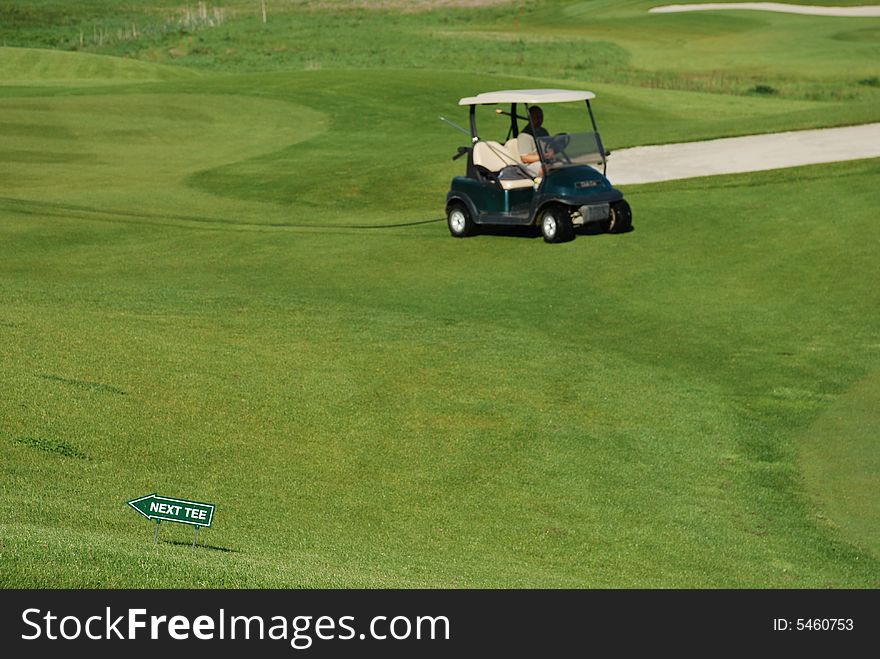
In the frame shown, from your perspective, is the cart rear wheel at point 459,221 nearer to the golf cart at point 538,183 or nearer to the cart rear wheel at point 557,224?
the golf cart at point 538,183

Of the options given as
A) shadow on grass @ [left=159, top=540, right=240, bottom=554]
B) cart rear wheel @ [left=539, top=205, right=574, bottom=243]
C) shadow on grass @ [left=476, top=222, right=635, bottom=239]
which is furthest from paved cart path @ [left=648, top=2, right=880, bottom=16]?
shadow on grass @ [left=159, top=540, right=240, bottom=554]

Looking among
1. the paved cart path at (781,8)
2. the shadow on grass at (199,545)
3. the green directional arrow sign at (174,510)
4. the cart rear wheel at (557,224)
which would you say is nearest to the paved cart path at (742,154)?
the cart rear wheel at (557,224)

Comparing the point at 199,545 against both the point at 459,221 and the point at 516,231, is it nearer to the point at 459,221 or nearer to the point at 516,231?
the point at 459,221

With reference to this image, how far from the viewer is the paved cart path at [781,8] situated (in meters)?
76.8

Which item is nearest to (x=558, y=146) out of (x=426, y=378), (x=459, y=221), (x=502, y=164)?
(x=502, y=164)

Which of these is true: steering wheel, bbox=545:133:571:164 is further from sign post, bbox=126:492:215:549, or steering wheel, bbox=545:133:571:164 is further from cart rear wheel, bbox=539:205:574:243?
sign post, bbox=126:492:215:549

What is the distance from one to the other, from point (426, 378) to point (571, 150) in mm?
8700

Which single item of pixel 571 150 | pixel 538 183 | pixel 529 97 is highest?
pixel 529 97

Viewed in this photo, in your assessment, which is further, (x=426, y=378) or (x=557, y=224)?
(x=557, y=224)

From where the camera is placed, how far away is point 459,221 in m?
21.5

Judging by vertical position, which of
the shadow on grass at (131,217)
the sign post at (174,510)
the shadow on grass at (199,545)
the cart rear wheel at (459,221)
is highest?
the sign post at (174,510)

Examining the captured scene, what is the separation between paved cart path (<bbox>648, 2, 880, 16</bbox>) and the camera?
76.8 m

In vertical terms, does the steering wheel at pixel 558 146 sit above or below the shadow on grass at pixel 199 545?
above
